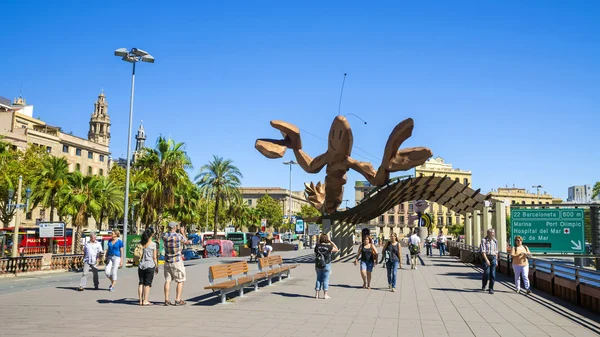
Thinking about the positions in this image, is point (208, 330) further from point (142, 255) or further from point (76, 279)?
point (76, 279)

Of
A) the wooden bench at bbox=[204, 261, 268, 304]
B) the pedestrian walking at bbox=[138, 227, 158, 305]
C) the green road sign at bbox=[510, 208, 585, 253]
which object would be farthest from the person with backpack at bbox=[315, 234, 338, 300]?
the green road sign at bbox=[510, 208, 585, 253]

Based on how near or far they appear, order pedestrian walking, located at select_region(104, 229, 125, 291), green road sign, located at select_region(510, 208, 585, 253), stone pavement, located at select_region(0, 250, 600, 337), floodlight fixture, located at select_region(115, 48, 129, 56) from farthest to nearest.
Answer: floodlight fixture, located at select_region(115, 48, 129, 56)
green road sign, located at select_region(510, 208, 585, 253)
pedestrian walking, located at select_region(104, 229, 125, 291)
stone pavement, located at select_region(0, 250, 600, 337)

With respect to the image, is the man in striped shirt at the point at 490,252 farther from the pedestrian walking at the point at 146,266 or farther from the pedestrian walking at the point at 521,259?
the pedestrian walking at the point at 146,266

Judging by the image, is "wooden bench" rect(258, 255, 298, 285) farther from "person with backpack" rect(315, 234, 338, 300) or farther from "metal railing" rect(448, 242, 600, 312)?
"metal railing" rect(448, 242, 600, 312)

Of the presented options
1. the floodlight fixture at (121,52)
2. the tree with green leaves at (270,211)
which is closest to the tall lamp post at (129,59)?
the floodlight fixture at (121,52)

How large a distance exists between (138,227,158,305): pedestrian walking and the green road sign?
12.0m

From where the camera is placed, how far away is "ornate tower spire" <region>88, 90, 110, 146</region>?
375 ft

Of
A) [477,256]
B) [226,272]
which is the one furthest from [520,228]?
[226,272]

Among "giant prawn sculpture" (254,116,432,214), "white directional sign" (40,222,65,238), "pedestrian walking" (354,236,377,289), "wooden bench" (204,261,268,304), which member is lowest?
"wooden bench" (204,261,268,304)

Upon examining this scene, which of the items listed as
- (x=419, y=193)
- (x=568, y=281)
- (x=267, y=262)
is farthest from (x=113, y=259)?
(x=419, y=193)

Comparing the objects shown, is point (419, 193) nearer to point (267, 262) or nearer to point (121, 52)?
point (267, 262)

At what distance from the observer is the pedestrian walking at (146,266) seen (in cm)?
1044

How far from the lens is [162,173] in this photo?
3127cm

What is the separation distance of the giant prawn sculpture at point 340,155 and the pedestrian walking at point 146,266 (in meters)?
12.7
